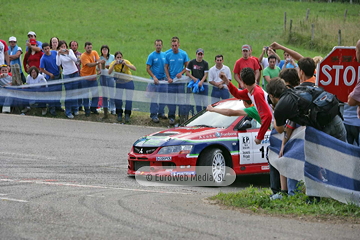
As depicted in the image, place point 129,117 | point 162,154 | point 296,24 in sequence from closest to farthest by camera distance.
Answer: point 162,154 → point 129,117 → point 296,24

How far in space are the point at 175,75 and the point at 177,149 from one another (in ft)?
25.5

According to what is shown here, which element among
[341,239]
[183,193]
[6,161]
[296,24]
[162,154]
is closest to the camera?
[341,239]

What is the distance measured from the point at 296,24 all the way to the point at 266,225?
151 feet

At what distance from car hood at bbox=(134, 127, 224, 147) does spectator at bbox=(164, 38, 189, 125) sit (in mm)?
6646

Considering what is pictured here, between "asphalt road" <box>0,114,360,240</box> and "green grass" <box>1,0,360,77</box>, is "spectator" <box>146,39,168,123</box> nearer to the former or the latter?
"asphalt road" <box>0,114,360,240</box>

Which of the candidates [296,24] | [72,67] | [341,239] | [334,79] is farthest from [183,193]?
Answer: [296,24]

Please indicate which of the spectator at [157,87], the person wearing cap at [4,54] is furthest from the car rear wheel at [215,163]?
the person wearing cap at [4,54]

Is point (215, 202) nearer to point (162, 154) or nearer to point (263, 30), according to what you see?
point (162, 154)

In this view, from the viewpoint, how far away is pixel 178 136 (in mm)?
11812

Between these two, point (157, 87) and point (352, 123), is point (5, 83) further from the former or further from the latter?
point (352, 123)

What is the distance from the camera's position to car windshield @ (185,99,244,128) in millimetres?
12281

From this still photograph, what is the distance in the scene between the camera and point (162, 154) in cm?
1155

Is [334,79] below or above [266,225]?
above

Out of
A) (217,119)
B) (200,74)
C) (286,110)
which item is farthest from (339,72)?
(200,74)
